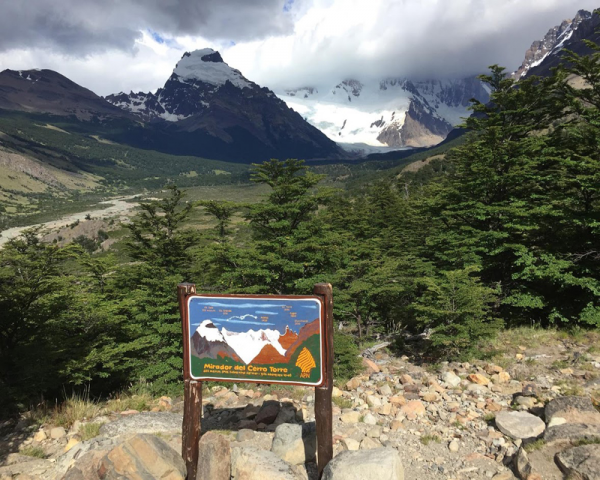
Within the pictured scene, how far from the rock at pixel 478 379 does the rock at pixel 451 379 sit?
0.91 ft

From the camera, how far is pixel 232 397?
8828mm

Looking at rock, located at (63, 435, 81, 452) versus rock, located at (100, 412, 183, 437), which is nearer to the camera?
rock, located at (63, 435, 81, 452)

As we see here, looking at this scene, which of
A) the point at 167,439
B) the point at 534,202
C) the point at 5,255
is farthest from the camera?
the point at 534,202

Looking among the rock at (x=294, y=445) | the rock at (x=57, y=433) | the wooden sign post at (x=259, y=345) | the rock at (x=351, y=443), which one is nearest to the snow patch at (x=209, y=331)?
the wooden sign post at (x=259, y=345)

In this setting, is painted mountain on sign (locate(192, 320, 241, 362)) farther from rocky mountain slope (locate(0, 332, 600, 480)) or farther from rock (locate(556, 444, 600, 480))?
rock (locate(556, 444, 600, 480))

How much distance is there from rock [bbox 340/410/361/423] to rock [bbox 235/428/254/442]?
1.77 metres

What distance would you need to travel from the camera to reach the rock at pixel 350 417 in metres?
6.86

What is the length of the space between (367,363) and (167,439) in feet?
19.9

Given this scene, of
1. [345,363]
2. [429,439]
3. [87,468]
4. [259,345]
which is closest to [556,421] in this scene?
[429,439]

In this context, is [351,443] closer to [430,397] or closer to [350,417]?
[350,417]

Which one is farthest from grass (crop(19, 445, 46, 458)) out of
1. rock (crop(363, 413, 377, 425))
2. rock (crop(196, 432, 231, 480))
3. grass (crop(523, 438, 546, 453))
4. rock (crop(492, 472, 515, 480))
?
grass (crop(523, 438, 546, 453))

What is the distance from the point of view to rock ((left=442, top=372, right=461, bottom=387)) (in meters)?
8.16

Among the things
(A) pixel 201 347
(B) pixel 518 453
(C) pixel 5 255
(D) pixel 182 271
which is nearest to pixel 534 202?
(B) pixel 518 453

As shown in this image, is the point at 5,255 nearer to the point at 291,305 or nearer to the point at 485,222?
the point at 291,305
